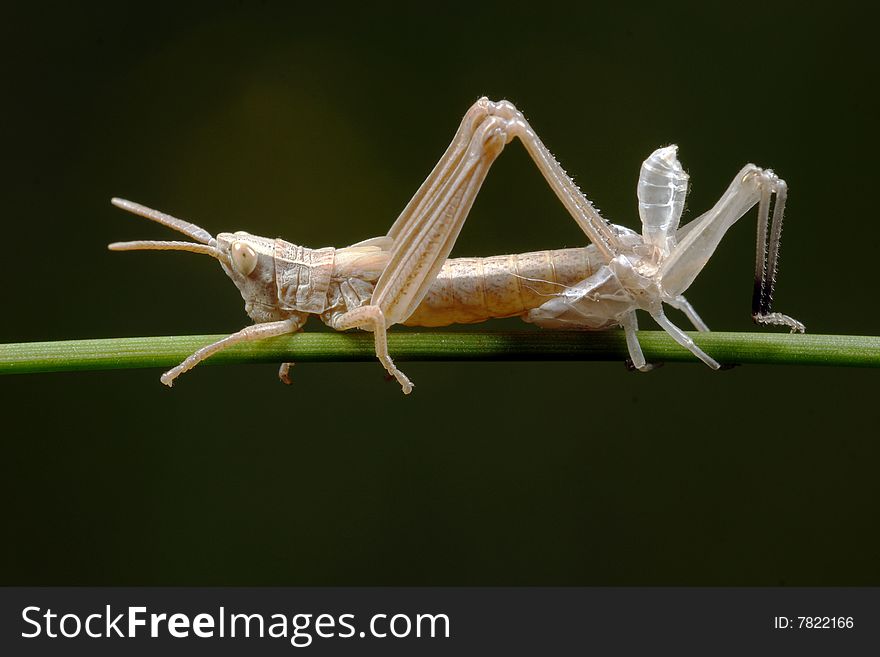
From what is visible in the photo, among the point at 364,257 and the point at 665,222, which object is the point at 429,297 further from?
the point at 665,222

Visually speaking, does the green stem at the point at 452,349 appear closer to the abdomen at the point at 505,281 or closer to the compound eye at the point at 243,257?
the abdomen at the point at 505,281

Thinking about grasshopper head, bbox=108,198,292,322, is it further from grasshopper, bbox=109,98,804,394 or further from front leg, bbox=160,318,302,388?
front leg, bbox=160,318,302,388

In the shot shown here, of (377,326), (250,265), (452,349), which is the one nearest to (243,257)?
(250,265)

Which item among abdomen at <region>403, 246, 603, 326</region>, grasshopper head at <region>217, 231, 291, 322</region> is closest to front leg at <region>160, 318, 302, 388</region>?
grasshopper head at <region>217, 231, 291, 322</region>

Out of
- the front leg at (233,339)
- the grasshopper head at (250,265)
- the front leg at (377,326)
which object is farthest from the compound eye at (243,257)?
the front leg at (377,326)

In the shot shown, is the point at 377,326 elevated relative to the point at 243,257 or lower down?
lower down

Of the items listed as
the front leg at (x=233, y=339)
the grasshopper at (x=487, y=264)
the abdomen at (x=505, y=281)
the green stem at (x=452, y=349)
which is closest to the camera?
the green stem at (x=452, y=349)

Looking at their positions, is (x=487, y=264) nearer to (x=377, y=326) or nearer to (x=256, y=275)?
(x=377, y=326)
